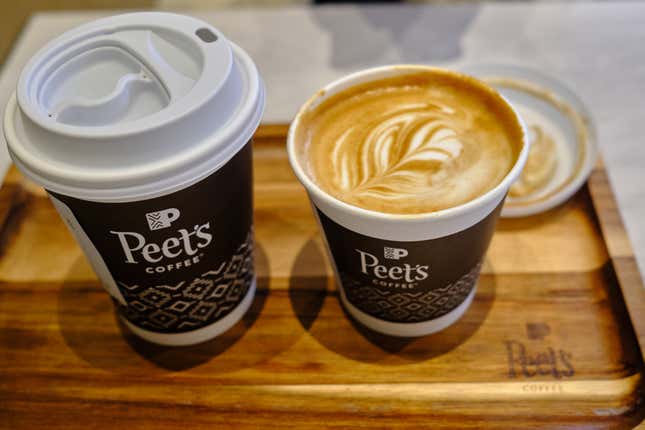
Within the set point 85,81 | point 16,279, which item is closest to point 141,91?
point 85,81

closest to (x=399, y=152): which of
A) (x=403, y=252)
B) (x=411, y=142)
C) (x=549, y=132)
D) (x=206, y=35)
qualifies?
(x=411, y=142)

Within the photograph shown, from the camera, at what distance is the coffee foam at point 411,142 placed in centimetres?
68

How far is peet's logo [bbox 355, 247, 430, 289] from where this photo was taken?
0.66 m

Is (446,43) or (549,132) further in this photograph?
(446,43)

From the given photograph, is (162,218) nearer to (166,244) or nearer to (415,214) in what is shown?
(166,244)

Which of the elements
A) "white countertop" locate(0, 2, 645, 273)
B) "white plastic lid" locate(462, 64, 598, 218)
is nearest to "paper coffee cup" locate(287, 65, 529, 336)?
"white plastic lid" locate(462, 64, 598, 218)

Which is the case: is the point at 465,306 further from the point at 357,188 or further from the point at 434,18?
the point at 434,18

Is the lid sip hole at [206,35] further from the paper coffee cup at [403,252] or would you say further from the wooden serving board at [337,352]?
the wooden serving board at [337,352]

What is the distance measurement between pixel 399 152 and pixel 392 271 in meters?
0.13

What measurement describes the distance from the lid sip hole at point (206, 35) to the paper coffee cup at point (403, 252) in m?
0.13

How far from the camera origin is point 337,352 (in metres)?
0.77

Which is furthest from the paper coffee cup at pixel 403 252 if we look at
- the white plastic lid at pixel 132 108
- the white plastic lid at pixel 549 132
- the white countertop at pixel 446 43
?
the white countertop at pixel 446 43

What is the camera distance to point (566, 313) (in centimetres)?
80

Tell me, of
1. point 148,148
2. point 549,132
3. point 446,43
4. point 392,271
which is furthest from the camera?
point 446,43
